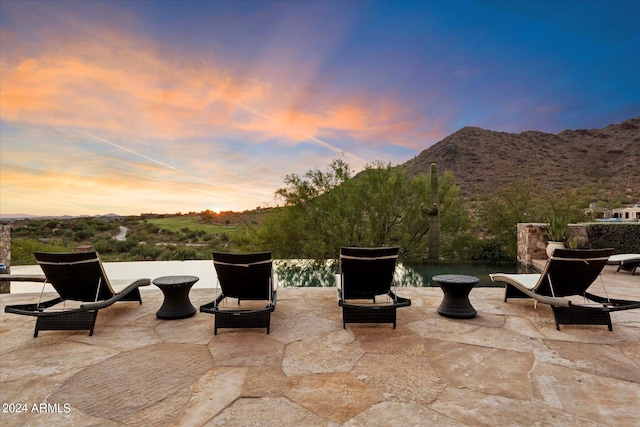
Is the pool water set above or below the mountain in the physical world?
below

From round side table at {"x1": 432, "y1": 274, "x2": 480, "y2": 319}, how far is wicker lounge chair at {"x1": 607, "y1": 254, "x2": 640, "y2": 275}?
4698 mm

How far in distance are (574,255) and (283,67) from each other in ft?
30.3

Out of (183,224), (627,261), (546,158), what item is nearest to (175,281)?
(627,261)

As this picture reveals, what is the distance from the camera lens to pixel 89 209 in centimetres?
1238

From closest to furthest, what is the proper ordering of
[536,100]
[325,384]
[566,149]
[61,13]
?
[325,384], [61,13], [536,100], [566,149]

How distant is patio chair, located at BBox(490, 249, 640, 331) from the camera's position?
3.88m

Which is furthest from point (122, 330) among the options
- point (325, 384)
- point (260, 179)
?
point (260, 179)

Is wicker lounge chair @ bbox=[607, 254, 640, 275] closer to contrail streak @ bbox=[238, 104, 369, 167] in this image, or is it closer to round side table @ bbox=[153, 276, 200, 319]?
contrail streak @ bbox=[238, 104, 369, 167]

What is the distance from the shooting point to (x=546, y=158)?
2706cm

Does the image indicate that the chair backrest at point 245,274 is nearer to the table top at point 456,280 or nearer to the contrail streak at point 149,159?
the table top at point 456,280

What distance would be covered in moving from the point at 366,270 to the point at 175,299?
7.78 feet

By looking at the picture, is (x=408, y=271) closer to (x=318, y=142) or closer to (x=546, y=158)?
(x=318, y=142)

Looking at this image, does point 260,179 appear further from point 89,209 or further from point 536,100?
point 536,100

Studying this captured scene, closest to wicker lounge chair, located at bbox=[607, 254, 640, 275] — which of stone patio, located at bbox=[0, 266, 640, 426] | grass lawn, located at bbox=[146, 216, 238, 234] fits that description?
stone patio, located at bbox=[0, 266, 640, 426]
